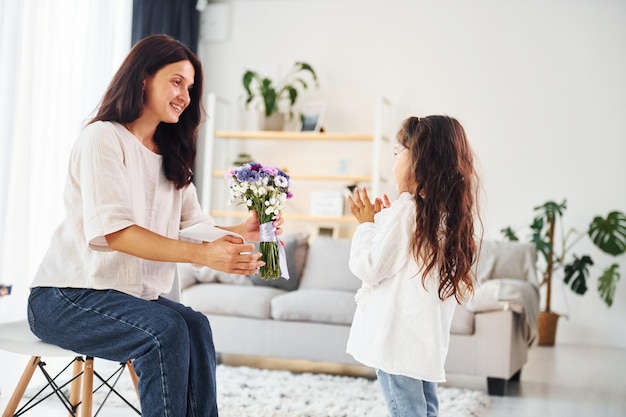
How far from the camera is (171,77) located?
2029 mm

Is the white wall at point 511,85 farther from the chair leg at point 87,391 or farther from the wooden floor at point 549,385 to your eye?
the chair leg at point 87,391

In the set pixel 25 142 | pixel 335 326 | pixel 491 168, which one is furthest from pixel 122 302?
pixel 491 168

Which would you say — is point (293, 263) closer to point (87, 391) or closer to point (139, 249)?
point (87, 391)

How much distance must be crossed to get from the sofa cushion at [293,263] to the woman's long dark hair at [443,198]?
231 cm

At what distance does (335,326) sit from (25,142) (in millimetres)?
1975

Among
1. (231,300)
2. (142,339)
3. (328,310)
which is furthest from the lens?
(231,300)

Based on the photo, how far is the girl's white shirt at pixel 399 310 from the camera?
204 cm

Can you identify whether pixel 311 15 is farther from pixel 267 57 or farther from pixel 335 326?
pixel 335 326

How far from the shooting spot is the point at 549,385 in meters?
4.17

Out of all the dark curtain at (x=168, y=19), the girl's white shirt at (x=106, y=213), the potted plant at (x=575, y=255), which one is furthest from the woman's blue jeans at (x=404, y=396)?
the dark curtain at (x=168, y=19)

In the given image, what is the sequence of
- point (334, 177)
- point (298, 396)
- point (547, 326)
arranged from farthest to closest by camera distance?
point (334, 177) → point (547, 326) → point (298, 396)

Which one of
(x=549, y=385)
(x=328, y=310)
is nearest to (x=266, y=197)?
(x=328, y=310)

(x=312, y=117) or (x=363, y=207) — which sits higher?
(x=312, y=117)

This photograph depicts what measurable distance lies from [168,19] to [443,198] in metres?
4.66
